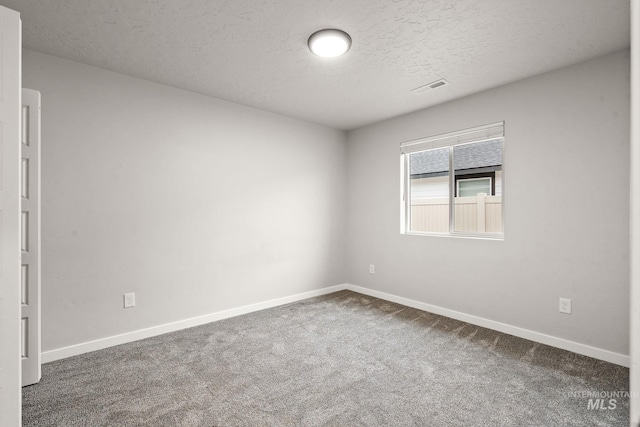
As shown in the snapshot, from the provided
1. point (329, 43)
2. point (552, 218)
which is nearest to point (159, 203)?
point (329, 43)

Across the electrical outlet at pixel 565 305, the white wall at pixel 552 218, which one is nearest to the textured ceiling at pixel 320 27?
the white wall at pixel 552 218

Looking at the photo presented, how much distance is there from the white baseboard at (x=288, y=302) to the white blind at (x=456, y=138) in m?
1.88

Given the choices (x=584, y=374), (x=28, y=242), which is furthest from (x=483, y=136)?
(x=28, y=242)

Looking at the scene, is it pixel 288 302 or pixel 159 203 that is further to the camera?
pixel 288 302

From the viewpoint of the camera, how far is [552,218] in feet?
9.12

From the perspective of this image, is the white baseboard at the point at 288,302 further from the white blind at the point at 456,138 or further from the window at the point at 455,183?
the white blind at the point at 456,138

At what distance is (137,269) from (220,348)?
1.09 metres

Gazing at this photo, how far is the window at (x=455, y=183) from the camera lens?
10.8ft

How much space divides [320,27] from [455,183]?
231cm

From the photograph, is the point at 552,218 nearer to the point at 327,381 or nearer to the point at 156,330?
the point at 327,381

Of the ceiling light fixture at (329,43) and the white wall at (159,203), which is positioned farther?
the white wall at (159,203)

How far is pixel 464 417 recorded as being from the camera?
1.84 meters

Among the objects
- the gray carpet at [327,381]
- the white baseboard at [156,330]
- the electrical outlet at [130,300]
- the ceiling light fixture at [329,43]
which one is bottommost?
the gray carpet at [327,381]
